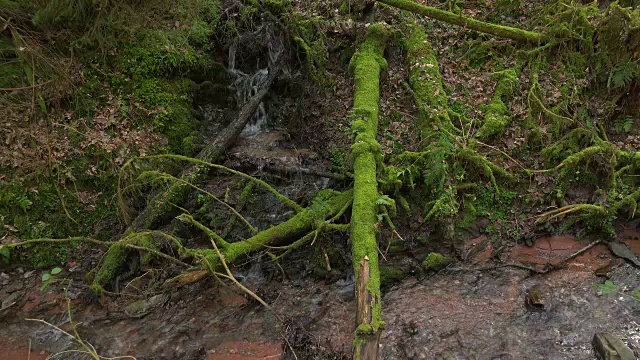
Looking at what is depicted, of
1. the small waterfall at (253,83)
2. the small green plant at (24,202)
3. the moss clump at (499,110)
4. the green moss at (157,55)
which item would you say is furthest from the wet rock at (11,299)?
the moss clump at (499,110)

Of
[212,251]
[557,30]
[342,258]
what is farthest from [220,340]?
[557,30]

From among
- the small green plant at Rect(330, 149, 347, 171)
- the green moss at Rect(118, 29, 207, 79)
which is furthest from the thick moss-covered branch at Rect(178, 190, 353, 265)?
the green moss at Rect(118, 29, 207, 79)

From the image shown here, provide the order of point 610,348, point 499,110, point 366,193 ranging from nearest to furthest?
point 610,348 → point 366,193 → point 499,110

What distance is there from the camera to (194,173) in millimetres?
6676

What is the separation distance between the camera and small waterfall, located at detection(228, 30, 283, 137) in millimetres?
8297

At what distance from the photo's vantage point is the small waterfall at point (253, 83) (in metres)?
8.30

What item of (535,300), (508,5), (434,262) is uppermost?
(508,5)

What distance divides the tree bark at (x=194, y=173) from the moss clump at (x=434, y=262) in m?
3.98

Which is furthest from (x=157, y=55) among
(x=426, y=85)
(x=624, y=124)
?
(x=624, y=124)

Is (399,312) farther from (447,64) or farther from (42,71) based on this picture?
(42,71)

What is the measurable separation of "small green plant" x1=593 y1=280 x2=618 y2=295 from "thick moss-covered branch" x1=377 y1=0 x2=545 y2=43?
4.50 metres

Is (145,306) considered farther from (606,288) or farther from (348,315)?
(606,288)

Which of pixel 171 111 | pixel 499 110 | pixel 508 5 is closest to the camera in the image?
pixel 499 110

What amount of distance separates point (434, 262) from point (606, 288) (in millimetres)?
2182
